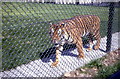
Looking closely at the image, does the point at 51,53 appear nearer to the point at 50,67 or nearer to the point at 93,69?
the point at 50,67

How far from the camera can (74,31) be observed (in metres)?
4.19

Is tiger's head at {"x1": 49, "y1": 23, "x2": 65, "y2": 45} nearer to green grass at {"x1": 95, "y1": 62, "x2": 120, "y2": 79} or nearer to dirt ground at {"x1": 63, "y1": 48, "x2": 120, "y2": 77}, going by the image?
dirt ground at {"x1": 63, "y1": 48, "x2": 120, "y2": 77}

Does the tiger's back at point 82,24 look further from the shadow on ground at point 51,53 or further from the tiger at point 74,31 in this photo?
the shadow on ground at point 51,53

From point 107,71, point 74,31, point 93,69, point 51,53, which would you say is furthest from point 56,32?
point 107,71

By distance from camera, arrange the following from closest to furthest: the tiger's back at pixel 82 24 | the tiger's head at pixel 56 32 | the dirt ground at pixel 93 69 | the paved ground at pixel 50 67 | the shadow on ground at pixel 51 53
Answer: the paved ground at pixel 50 67, the dirt ground at pixel 93 69, the tiger's head at pixel 56 32, the tiger's back at pixel 82 24, the shadow on ground at pixel 51 53

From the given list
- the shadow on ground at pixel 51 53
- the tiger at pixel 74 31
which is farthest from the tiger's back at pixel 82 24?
the shadow on ground at pixel 51 53

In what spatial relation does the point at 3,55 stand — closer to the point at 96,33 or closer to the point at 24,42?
the point at 24,42

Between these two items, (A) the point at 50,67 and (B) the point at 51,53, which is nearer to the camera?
(A) the point at 50,67

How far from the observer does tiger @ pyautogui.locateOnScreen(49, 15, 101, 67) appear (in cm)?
386

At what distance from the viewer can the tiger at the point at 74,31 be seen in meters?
3.86

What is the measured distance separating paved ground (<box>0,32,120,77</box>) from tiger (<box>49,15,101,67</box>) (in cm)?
16

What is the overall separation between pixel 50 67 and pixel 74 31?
3.32 ft

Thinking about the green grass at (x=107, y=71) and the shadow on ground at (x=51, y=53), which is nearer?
the green grass at (x=107, y=71)

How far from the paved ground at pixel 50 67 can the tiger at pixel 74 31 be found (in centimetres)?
16
